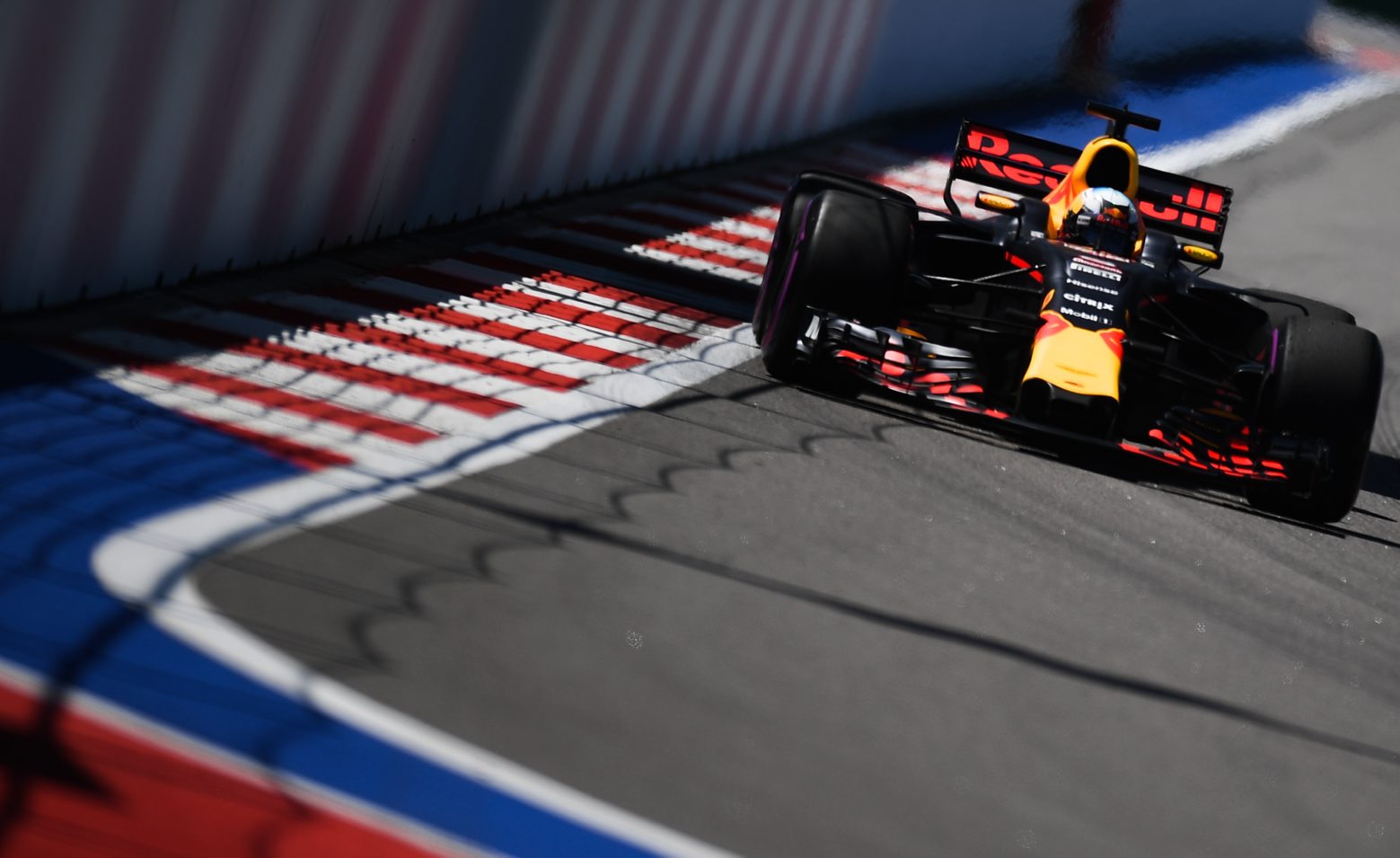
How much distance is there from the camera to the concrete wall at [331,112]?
5828mm

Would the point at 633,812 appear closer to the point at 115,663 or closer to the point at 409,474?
the point at 115,663

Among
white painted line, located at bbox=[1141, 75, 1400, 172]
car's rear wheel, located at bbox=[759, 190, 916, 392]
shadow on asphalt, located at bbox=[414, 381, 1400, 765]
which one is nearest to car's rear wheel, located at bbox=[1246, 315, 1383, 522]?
car's rear wheel, located at bbox=[759, 190, 916, 392]

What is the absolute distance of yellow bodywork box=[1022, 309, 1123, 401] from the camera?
6191 millimetres

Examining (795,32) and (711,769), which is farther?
(795,32)

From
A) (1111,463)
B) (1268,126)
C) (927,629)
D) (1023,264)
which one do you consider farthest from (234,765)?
(1268,126)

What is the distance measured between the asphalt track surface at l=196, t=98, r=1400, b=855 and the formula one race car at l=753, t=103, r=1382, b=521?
226 millimetres

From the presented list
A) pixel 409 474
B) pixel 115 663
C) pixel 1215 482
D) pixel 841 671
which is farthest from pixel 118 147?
pixel 1215 482

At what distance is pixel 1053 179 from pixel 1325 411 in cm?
263

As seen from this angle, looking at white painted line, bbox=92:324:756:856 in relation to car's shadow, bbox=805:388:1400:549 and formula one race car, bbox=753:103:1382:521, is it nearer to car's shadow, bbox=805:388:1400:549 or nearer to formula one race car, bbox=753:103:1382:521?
formula one race car, bbox=753:103:1382:521

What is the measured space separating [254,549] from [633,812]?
135cm

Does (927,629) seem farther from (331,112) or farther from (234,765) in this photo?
(331,112)

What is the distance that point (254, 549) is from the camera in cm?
411

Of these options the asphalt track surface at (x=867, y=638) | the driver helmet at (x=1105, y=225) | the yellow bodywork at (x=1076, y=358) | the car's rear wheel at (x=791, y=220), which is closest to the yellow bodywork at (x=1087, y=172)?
the driver helmet at (x=1105, y=225)

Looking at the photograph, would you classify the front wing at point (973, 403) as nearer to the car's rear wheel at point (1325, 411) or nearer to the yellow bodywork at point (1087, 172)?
the car's rear wheel at point (1325, 411)
